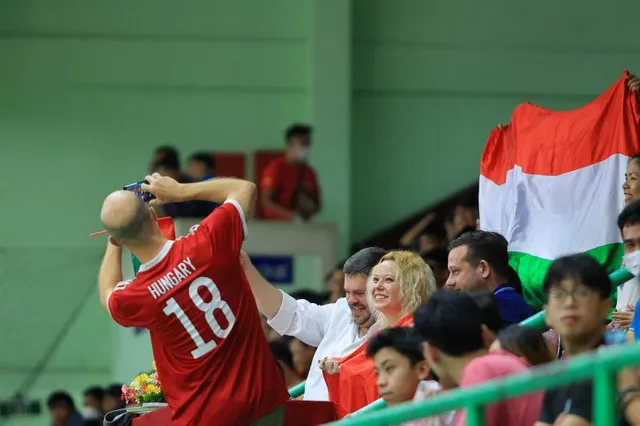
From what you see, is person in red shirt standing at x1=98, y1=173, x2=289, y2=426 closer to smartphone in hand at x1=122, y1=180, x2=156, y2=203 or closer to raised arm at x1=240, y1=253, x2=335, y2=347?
smartphone in hand at x1=122, y1=180, x2=156, y2=203

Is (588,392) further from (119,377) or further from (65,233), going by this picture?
(65,233)

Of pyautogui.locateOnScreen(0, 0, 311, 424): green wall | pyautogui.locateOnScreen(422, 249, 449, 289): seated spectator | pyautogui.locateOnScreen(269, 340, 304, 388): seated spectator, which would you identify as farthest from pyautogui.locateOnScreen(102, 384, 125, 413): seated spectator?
pyautogui.locateOnScreen(422, 249, 449, 289): seated spectator

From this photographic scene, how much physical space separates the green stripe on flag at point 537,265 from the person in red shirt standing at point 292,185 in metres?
5.11

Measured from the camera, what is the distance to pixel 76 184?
13.9 meters

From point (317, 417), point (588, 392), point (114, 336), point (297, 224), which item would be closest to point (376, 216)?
point (297, 224)

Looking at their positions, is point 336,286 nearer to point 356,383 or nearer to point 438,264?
point 438,264

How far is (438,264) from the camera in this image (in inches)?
313

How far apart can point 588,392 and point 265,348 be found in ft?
5.02

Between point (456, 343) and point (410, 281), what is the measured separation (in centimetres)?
133

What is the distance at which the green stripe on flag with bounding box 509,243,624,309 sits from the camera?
7016 mm

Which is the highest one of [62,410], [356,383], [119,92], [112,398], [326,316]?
[119,92]

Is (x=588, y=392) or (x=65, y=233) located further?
(x=65, y=233)

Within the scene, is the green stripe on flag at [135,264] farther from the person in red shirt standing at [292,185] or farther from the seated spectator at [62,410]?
the person in red shirt standing at [292,185]

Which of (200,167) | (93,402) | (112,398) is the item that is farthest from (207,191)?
(200,167)
